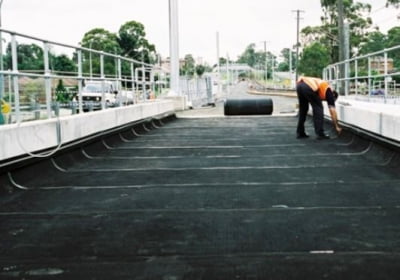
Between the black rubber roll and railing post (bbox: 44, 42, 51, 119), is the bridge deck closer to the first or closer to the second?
railing post (bbox: 44, 42, 51, 119)

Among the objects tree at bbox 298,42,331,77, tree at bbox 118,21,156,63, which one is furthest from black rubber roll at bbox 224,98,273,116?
tree at bbox 118,21,156,63

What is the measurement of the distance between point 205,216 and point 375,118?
496cm

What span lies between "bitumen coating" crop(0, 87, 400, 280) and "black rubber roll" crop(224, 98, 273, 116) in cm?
1067

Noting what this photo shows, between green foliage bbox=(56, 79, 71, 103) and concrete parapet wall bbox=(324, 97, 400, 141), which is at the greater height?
green foliage bbox=(56, 79, 71, 103)

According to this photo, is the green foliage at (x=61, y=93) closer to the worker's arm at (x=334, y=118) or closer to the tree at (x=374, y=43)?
the worker's arm at (x=334, y=118)

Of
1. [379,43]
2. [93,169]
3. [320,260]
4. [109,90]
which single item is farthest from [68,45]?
[379,43]

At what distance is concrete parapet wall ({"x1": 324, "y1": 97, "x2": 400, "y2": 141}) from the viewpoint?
768 cm

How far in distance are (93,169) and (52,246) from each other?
352 cm

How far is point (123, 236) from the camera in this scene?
13.6 ft

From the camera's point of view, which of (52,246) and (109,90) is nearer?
(52,246)

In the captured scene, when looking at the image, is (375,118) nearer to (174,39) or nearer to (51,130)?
(51,130)

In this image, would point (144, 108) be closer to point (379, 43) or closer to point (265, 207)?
point (265, 207)

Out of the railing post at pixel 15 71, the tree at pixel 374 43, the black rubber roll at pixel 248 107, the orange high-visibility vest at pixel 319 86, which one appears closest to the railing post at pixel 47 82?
the railing post at pixel 15 71

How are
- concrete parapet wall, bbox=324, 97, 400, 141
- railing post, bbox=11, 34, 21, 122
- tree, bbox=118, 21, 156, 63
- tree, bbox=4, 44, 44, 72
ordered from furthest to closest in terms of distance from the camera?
tree, bbox=118, 21, 156, 63
concrete parapet wall, bbox=324, 97, 400, 141
tree, bbox=4, 44, 44, 72
railing post, bbox=11, 34, 21, 122
